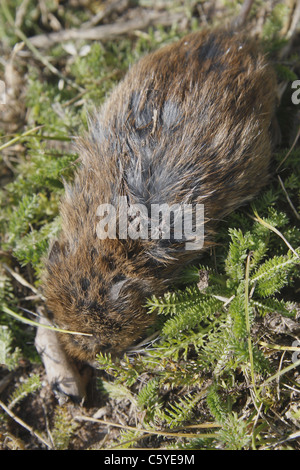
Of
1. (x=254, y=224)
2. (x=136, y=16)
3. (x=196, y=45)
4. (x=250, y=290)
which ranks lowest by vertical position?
(x=250, y=290)

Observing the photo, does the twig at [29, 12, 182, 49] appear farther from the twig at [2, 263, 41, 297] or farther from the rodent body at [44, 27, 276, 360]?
the twig at [2, 263, 41, 297]

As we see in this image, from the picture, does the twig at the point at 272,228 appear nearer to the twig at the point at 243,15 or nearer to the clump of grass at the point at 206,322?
the clump of grass at the point at 206,322

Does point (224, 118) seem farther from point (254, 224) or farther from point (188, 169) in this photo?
point (254, 224)

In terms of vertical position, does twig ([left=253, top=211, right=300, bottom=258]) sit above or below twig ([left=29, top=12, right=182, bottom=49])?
below

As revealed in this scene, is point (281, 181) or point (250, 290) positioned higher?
point (281, 181)

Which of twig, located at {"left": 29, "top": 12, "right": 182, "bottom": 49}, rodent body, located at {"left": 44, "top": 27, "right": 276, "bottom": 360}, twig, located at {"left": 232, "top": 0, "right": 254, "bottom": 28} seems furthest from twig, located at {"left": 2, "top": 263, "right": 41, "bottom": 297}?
twig, located at {"left": 232, "top": 0, "right": 254, "bottom": 28}

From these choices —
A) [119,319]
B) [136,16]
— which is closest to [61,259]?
[119,319]

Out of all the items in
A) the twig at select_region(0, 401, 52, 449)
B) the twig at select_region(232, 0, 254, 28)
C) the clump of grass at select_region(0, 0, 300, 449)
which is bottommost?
the twig at select_region(0, 401, 52, 449)

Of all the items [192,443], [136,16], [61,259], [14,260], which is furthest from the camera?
[136,16]

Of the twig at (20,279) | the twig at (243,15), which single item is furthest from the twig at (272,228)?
the twig at (20,279)
